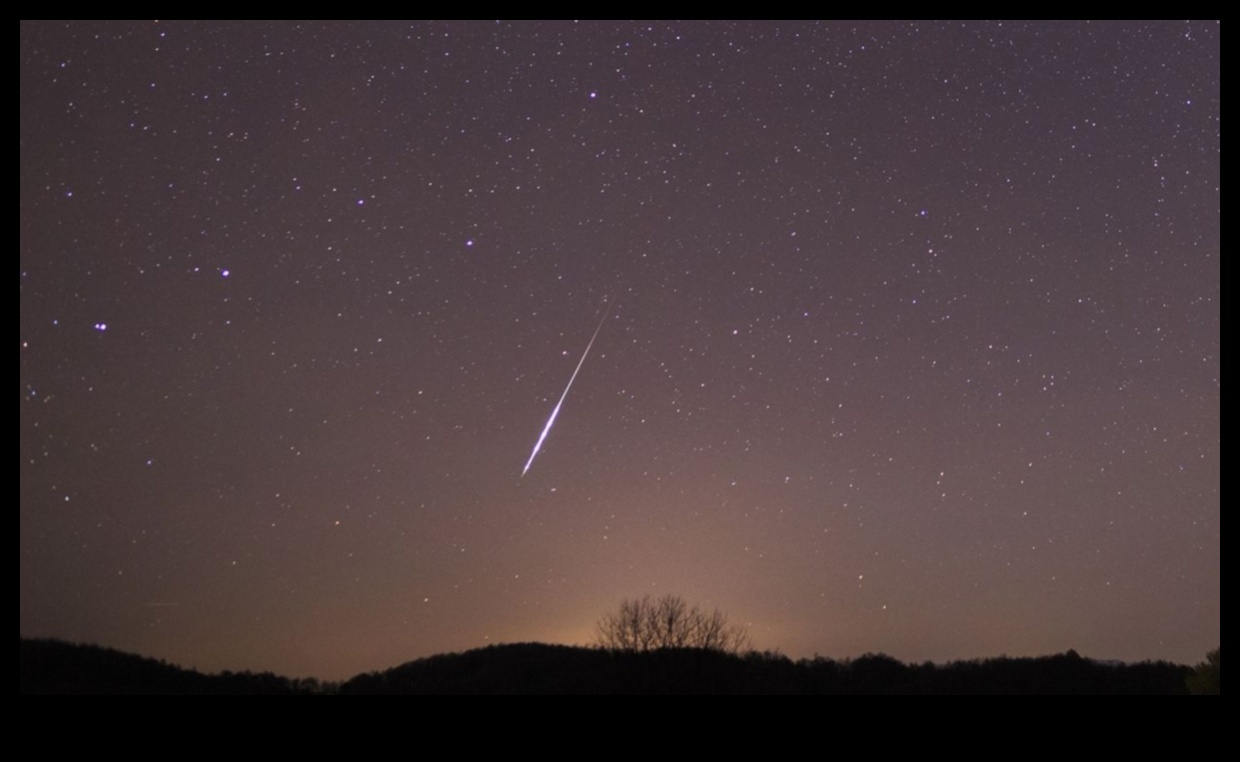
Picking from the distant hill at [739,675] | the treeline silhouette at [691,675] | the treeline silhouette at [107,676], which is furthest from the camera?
the distant hill at [739,675]

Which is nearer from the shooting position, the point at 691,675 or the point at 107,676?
the point at 107,676

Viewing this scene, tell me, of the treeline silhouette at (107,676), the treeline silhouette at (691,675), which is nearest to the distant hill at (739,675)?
the treeline silhouette at (691,675)

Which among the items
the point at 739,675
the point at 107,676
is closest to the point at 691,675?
the point at 739,675

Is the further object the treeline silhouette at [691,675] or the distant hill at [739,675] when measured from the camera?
the distant hill at [739,675]

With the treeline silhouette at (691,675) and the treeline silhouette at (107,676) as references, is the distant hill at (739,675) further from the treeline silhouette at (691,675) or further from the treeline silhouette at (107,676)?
the treeline silhouette at (107,676)

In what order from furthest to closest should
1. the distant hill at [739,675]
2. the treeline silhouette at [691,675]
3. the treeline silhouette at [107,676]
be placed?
1. the distant hill at [739,675]
2. the treeline silhouette at [691,675]
3. the treeline silhouette at [107,676]

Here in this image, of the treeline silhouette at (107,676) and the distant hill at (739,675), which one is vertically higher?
the treeline silhouette at (107,676)

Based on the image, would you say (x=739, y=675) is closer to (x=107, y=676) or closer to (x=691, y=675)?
(x=691, y=675)

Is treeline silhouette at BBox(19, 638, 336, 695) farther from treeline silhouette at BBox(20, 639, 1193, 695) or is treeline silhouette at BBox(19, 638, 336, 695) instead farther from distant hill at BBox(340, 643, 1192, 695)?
distant hill at BBox(340, 643, 1192, 695)
